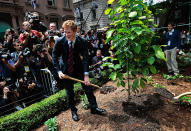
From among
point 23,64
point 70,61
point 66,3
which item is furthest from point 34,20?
point 66,3

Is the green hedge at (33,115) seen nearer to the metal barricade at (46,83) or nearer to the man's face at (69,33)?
the metal barricade at (46,83)

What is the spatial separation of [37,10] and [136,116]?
722 inches

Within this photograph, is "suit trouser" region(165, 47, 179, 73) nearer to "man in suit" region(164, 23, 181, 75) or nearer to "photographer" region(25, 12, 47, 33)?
"man in suit" region(164, 23, 181, 75)

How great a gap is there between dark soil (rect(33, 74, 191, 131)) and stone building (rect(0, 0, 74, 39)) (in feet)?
49.1

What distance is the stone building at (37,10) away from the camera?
44.0ft

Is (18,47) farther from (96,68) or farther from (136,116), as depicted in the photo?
(136,116)

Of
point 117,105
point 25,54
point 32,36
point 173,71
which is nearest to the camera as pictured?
point 117,105

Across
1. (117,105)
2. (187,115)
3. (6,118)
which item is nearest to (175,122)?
(187,115)

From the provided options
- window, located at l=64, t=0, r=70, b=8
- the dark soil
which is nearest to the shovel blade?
the dark soil

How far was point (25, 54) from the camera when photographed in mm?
3488

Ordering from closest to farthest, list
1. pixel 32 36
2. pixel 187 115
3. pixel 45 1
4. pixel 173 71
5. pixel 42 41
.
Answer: pixel 187 115
pixel 32 36
pixel 42 41
pixel 173 71
pixel 45 1

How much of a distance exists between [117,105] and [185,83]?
3175mm

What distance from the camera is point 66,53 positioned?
2668mm

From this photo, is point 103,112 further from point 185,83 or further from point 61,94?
point 185,83
